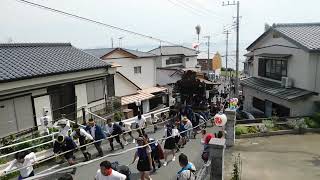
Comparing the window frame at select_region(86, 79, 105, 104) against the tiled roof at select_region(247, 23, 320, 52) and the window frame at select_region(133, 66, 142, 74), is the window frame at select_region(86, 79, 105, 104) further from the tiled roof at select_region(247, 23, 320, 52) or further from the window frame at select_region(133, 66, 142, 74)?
the tiled roof at select_region(247, 23, 320, 52)

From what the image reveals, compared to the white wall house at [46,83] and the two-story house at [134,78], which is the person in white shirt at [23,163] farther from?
the two-story house at [134,78]

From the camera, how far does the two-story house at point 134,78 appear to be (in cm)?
2917

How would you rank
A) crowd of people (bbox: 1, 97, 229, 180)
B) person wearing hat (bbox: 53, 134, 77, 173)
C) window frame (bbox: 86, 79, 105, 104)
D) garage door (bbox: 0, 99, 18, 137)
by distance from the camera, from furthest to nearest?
window frame (bbox: 86, 79, 105, 104)
garage door (bbox: 0, 99, 18, 137)
person wearing hat (bbox: 53, 134, 77, 173)
crowd of people (bbox: 1, 97, 229, 180)

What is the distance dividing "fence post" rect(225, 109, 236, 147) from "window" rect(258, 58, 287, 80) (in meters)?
11.1

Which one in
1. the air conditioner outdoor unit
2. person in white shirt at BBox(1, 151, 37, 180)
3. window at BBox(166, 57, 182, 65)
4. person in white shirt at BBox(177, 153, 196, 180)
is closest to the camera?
person in white shirt at BBox(177, 153, 196, 180)

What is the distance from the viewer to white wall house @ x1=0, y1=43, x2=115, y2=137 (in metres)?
15.0

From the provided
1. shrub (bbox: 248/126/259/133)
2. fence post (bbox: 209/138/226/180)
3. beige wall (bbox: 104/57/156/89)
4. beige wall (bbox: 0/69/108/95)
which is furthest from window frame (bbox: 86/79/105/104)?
fence post (bbox: 209/138/226/180)

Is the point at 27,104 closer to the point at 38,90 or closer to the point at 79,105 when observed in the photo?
the point at 38,90

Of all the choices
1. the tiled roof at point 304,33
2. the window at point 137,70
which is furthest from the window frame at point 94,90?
the tiled roof at point 304,33

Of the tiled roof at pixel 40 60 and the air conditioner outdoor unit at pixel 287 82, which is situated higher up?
the tiled roof at pixel 40 60

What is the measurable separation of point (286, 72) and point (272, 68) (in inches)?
101

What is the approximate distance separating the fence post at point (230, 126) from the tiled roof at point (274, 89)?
7644 mm

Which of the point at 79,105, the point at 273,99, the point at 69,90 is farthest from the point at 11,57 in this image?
the point at 273,99

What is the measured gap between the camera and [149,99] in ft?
107
